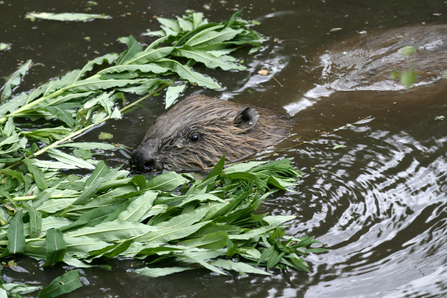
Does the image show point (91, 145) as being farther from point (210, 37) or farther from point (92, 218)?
point (210, 37)

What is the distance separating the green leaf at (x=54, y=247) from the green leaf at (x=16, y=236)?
0.20m

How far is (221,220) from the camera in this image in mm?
3223

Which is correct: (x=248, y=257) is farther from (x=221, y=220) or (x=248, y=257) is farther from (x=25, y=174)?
(x=25, y=174)

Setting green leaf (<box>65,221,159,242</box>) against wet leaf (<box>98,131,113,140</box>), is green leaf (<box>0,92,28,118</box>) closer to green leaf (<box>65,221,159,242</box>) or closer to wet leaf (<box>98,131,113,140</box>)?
wet leaf (<box>98,131,113,140</box>)

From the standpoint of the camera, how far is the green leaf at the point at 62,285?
9.09 ft

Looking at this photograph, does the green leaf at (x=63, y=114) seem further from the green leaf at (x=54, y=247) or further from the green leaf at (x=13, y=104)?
the green leaf at (x=54, y=247)

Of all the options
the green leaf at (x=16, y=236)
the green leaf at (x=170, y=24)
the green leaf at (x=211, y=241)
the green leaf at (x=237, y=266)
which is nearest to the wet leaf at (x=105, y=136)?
the green leaf at (x=16, y=236)

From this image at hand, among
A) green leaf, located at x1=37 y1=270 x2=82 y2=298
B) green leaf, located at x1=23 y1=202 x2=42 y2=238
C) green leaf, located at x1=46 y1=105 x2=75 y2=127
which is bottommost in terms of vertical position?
green leaf, located at x1=46 y1=105 x2=75 y2=127

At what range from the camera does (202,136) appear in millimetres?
4367

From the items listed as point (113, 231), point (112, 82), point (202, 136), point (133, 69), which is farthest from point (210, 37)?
point (113, 231)

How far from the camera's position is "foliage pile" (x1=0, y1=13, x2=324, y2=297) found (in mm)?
3010

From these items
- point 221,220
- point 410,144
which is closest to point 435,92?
point 410,144

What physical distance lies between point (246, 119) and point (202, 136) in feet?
1.47

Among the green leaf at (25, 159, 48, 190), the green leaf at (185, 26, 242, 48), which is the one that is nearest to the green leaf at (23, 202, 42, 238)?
the green leaf at (25, 159, 48, 190)
